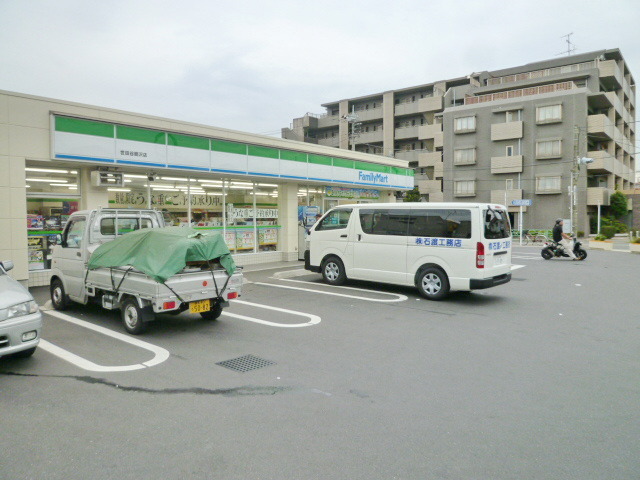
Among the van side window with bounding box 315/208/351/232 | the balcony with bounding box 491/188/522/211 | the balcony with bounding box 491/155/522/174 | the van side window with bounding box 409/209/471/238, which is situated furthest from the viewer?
the balcony with bounding box 491/188/522/211

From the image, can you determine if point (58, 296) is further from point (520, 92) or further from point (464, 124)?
point (520, 92)

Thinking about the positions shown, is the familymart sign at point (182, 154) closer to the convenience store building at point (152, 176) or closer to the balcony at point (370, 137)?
the convenience store building at point (152, 176)

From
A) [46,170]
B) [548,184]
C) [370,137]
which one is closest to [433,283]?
[46,170]

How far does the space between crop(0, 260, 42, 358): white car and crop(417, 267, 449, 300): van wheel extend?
7.18m

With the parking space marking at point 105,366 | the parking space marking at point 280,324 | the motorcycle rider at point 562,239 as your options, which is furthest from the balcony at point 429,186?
the parking space marking at point 105,366

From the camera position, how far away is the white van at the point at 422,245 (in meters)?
8.96

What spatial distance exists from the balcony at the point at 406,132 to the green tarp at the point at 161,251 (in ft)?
141

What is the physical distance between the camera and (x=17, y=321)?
16.3ft

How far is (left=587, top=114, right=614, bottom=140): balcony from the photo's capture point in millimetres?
35331

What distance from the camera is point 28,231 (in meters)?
11.1

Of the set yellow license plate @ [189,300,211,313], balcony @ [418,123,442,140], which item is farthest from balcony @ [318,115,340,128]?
yellow license plate @ [189,300,211,313]

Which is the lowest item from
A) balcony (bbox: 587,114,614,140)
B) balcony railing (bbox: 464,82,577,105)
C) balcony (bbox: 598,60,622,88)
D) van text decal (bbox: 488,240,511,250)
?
van text decal (bbox: 488,240,511,250)

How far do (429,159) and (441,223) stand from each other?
36.9 m

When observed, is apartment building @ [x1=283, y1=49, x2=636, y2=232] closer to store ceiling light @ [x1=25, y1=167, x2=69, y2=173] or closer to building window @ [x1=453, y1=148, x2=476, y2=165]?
building window @ [x1=453, y1=148, x2=476, y2=165]
